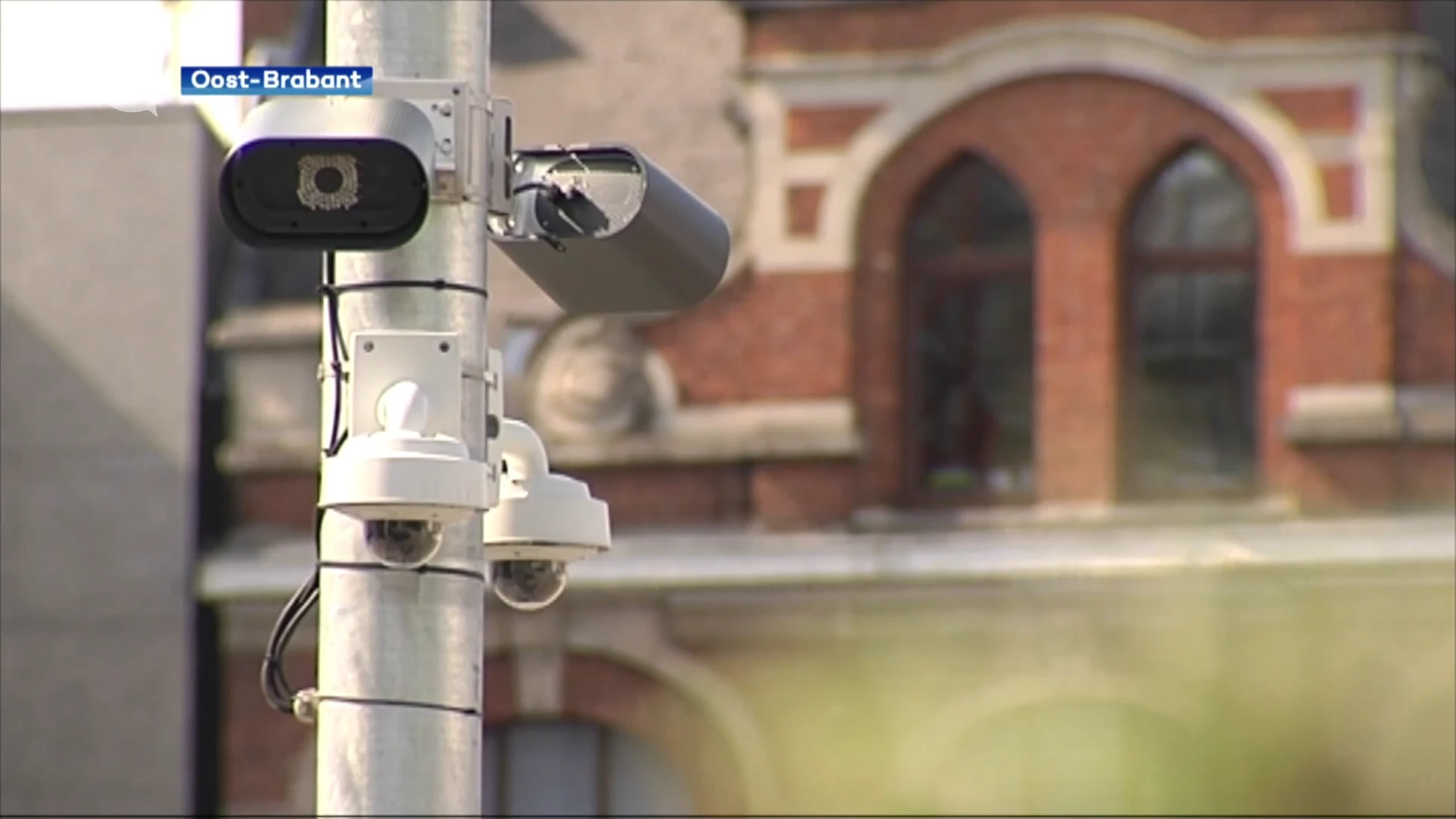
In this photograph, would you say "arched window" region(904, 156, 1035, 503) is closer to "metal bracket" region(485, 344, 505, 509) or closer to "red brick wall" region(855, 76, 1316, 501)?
"red brick wall" region(855, 76, 1316, 501)

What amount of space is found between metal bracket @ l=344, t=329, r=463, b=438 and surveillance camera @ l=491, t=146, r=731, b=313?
0.46m

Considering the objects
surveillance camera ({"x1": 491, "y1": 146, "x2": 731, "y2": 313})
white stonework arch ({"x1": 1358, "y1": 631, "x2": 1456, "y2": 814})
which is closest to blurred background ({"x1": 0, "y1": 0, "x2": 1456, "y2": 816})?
white stonework arch ({"x1": 1358, "y1": 631, "x2": 1456, "y2": 814})

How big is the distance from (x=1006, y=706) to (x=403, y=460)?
40.7 ft

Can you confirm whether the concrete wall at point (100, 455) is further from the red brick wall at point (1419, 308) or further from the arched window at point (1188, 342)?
the red brick wall at point (1419, 308)

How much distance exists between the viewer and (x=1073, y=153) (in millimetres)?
18094

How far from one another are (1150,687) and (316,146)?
12324 millimetres

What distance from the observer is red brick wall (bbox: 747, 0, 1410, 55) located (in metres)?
17.8

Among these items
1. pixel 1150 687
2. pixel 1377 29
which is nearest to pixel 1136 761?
pixel 1150 687

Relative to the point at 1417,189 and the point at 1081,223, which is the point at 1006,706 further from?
the point at 1417,189

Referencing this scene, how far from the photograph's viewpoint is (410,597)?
601 cm

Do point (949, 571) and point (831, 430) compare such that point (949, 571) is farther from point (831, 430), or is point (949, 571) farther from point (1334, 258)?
point (1334, 258)

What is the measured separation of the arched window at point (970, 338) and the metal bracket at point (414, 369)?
12413 mm

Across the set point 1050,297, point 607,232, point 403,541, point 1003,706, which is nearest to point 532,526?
point 607,232

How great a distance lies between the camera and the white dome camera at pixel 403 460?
5828mm
